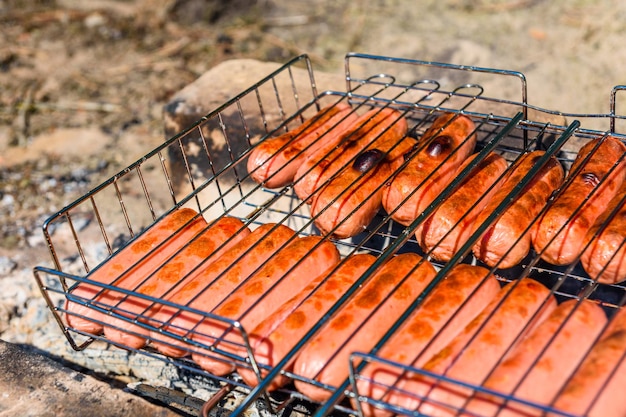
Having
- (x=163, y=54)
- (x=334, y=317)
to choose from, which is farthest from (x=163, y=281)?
(x=163, y=54)

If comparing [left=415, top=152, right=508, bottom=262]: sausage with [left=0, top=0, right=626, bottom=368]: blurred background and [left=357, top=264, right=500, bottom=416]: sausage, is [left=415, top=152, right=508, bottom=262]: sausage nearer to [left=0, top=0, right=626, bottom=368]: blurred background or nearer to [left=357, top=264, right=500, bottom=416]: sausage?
[left=357, top=264, right=500, bottom=416]: sausage

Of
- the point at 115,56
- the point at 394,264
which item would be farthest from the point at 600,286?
the point at 115,56

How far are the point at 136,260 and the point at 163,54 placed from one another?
6.78m

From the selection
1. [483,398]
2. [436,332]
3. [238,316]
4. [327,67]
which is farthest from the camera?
[327,67]

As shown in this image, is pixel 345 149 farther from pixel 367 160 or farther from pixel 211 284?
pixel 211 284

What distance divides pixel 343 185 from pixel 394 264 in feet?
2.32

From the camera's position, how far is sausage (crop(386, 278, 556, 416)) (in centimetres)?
261

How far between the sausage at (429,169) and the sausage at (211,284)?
646 mm

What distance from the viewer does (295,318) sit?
10.1 feet

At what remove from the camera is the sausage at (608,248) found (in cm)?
315

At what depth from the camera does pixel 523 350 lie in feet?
8.97

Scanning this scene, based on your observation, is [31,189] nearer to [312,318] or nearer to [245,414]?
[245,414]

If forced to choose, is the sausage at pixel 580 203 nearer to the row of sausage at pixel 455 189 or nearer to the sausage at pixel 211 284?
the row of sausage at pixel 455 189

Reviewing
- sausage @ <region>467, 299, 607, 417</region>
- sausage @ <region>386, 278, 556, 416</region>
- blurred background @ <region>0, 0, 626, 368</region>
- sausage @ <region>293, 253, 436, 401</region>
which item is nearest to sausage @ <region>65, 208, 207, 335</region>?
sausage @ <region>293, 253, 436, 401</region>
